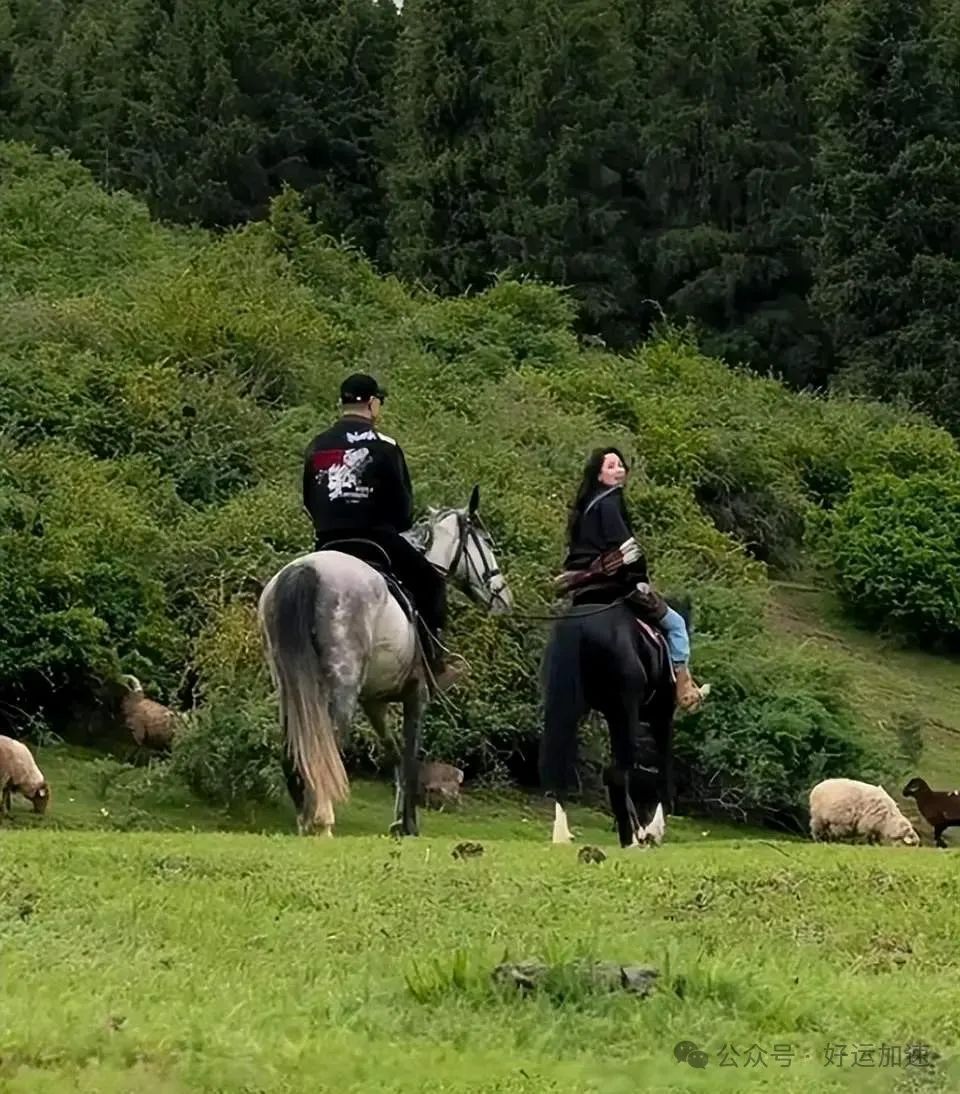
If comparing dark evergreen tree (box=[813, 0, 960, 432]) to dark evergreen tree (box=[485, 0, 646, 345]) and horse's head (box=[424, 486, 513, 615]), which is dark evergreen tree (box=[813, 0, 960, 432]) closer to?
dark evergreen tree (box=[485, 0, 646, 345])

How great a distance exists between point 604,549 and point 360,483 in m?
1.58

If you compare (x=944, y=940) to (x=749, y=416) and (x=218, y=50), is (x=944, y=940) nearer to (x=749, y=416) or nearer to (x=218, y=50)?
(x=749, y=416)

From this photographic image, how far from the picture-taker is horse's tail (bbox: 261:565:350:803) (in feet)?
36.7

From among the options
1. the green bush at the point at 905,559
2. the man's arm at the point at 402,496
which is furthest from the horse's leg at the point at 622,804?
the green bush at the point at 905,559

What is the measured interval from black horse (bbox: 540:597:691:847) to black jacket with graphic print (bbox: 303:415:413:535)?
4.30 ft

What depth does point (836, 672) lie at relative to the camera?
2388 centimetres

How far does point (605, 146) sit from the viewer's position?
5278 cm

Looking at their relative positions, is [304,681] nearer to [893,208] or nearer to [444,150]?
[893,208]

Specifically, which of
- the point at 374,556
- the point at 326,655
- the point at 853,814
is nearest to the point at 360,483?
the point at 374,556

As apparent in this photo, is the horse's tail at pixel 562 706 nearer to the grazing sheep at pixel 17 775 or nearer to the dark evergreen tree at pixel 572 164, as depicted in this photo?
the grazing sheep at pixel 17 775

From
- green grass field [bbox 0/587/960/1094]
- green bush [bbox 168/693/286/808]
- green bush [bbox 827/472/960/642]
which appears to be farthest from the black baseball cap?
green bush [bbox 827/472/960/642]

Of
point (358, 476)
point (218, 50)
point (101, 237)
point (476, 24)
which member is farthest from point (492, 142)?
point (358, 476)

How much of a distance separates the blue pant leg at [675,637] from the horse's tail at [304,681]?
231 cm

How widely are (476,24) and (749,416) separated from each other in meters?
21.9
